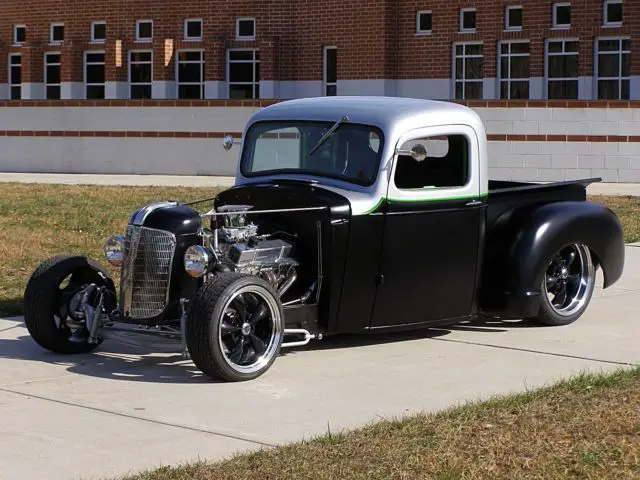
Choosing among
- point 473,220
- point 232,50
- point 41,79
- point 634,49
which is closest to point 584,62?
point 634,49

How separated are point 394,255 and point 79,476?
328 cm

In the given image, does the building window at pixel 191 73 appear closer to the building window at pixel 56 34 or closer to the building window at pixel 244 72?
the building window at pixel 244 72

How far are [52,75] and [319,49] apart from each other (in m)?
7.91

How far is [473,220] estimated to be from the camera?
8.84m

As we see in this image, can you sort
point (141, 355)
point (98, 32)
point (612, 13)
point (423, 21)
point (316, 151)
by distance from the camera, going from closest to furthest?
point (141, 355)
point (316, 151)
point (612, 13)
point (423, 21)
point (98, 32)

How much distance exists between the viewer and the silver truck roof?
337 inches

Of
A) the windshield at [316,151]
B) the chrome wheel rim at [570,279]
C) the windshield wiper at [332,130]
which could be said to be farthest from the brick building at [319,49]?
the windshield wiper at [332,130]

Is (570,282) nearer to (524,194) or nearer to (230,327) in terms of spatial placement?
(524,194)

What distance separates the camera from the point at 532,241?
9.02 metres

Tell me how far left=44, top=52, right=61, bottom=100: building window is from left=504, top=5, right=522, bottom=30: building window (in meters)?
12.3

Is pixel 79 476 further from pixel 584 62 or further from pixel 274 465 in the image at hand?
pixel 584 62

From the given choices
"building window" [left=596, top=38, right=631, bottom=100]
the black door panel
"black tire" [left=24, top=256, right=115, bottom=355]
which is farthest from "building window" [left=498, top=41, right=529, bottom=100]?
"black tire" [left=24, top=256, right=115, bottom=355]

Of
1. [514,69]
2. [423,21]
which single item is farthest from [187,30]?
[514,69]

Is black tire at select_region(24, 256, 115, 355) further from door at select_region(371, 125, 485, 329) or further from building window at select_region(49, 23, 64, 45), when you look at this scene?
building window at select_region(49, 23, 64, 45)
